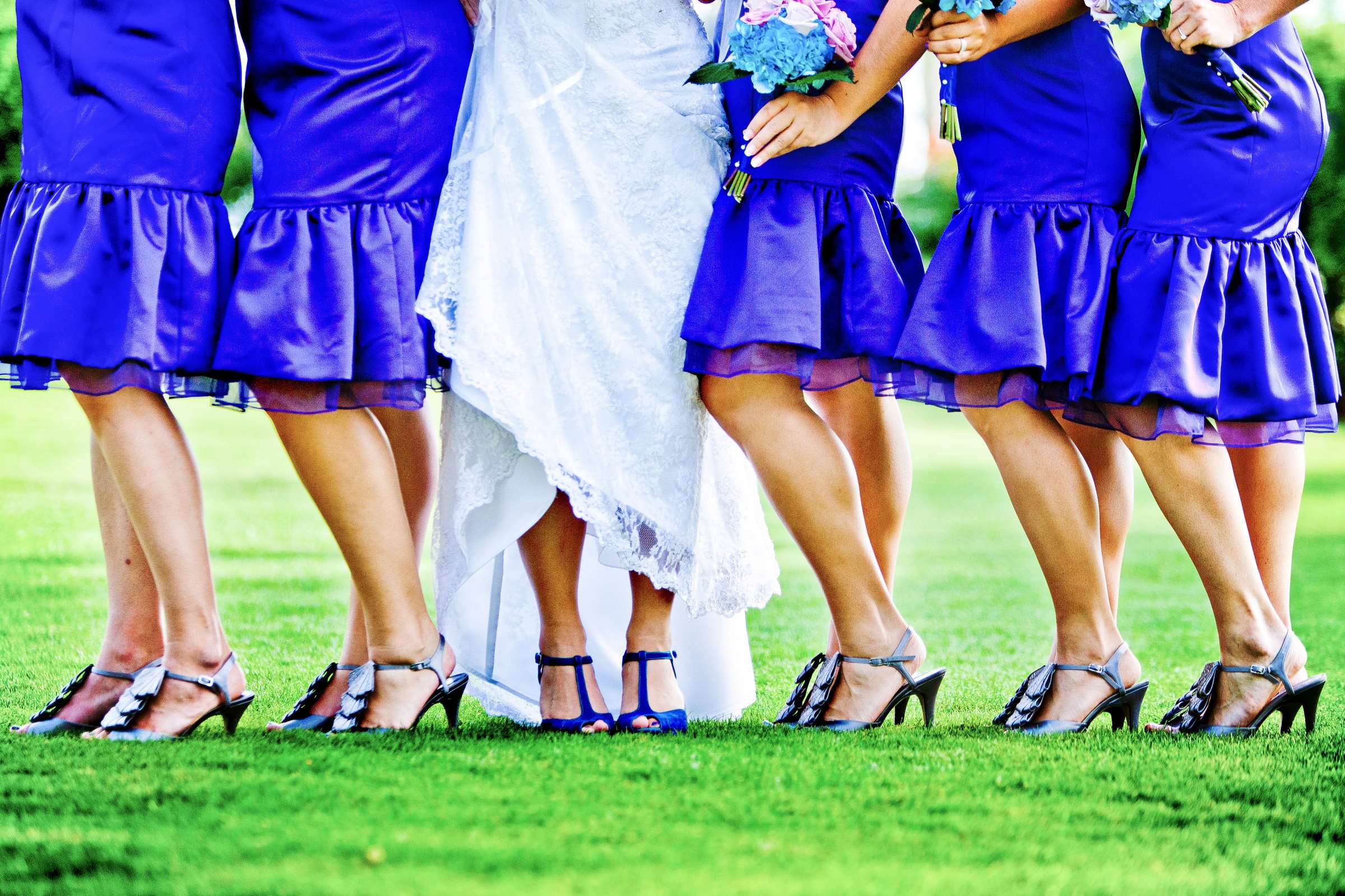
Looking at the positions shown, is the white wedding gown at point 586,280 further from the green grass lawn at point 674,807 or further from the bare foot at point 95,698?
the bare foot at point 95,698

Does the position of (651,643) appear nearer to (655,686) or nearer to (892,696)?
(655,686)

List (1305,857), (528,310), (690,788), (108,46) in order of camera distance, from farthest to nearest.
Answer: (528,310)
(108,46)
(690,788)
(1305,857)

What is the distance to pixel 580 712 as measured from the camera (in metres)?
2.96

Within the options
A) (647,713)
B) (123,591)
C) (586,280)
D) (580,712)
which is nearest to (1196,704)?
(647,713)

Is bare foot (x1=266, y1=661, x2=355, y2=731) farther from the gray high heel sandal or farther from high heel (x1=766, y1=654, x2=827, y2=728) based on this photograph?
high heel (x1=766, y1=654, x2=827, y2=728)

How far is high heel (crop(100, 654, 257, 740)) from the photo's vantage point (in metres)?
2.65

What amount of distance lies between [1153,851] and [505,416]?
57.2 inches

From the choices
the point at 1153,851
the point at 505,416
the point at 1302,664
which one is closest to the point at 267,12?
the point at 505,416

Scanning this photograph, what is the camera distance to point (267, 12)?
9.18 feet

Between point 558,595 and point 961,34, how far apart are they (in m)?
1.40

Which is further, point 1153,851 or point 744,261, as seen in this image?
point 744,261

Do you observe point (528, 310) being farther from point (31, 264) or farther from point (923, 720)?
point (923, 720)

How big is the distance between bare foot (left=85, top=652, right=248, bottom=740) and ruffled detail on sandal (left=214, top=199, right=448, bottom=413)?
0.52 meters

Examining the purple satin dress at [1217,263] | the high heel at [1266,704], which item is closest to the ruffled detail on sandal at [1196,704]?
the high heel at [1266,704]
